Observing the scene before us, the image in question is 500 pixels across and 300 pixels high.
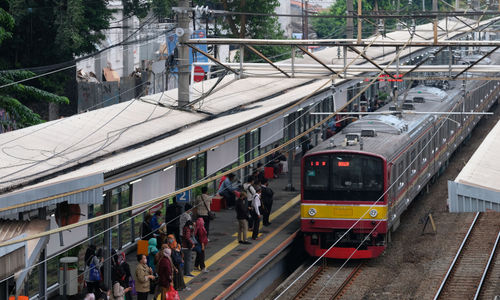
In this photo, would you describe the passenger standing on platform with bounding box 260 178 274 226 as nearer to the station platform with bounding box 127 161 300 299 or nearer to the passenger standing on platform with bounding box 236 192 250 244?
the station platform with bounding box 127 161 300 299

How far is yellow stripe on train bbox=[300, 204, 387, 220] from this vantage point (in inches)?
751

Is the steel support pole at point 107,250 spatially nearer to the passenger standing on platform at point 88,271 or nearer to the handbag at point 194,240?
the passenger standing on platform at point 88,271

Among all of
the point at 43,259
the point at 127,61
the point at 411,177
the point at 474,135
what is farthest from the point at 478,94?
the point at 43,259

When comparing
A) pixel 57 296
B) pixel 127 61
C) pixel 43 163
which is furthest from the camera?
pixel 127 61

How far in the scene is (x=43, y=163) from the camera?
13.7 metres

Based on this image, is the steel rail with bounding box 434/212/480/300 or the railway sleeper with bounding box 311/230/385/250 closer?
the steel rail with bounding box 434/212/480/300

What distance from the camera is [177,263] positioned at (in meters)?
15.8

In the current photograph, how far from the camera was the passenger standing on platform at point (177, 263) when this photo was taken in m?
15.7

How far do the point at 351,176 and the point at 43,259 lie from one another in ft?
27.3

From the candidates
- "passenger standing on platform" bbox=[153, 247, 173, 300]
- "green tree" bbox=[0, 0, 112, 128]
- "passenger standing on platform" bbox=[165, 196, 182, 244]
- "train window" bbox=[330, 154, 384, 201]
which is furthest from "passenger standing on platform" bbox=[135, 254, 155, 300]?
"green tree" bbox=[0, 0, 112, 128]

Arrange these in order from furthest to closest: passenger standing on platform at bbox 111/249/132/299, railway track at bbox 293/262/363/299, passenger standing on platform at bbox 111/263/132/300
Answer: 1. railway track at bbox 293/262/363/299
2. passenger standing on platform at bbox 111/249/132/299
3. passenger standing on platform at bbox 111/263/132/300

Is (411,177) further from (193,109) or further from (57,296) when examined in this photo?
(57,296)

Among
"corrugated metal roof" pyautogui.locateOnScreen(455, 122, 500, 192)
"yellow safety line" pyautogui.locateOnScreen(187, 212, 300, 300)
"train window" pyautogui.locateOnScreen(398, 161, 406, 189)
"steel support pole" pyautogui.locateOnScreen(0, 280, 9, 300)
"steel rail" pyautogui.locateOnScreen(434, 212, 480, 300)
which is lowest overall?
"steel rail" pyautogui.locateOnScreen(434, 212, 480, 300)

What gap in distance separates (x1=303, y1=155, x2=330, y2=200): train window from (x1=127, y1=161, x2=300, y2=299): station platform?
4.60 ft
